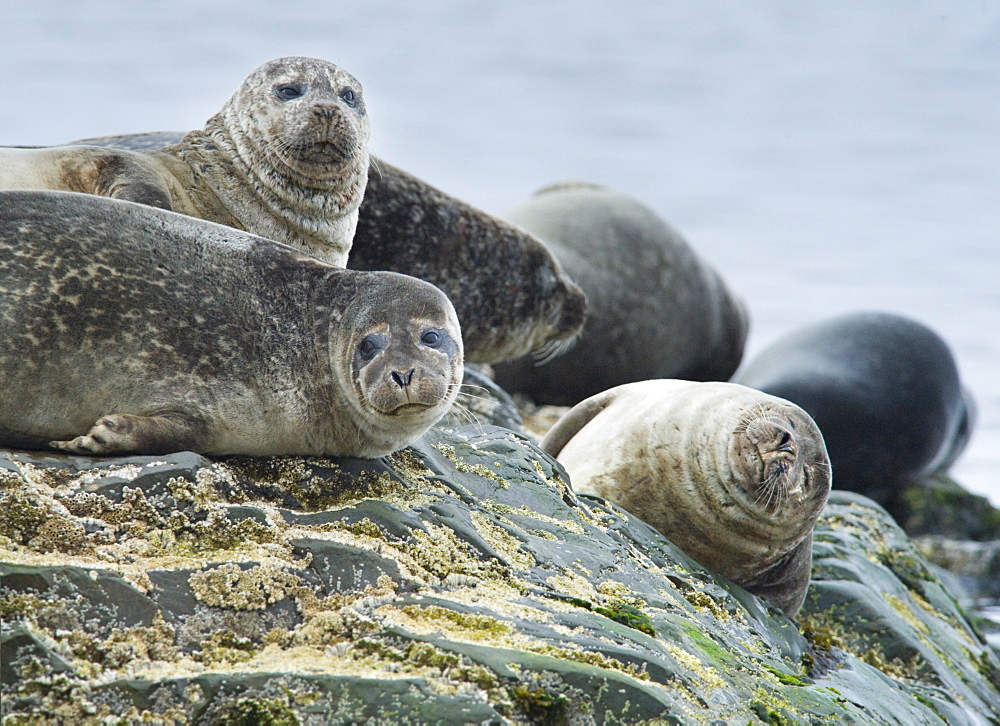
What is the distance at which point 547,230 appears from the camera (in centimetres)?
1057

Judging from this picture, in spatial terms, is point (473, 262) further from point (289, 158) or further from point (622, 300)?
point (622, 300)

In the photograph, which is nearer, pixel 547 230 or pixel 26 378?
pixel 26 378

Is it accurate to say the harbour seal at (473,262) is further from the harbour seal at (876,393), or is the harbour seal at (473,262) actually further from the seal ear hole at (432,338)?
the seal ear hole at (432,338)

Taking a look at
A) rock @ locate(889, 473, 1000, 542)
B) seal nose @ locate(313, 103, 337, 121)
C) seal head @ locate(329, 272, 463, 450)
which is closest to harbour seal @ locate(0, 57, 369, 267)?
seal nose @ locate(313, 103, 337, 121)

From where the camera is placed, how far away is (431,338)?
3305 mm

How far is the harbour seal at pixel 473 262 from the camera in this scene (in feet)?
22.5

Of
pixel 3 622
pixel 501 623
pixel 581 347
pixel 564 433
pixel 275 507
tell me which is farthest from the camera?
pixel 581 347

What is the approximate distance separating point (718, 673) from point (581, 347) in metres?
7.32

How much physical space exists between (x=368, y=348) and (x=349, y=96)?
170cm

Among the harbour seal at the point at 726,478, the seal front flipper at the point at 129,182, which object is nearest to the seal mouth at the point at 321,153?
the seal front flipper at the point at 129,182

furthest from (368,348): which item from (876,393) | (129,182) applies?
(876,393)

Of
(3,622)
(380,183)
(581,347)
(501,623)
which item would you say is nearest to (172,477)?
(3,622)

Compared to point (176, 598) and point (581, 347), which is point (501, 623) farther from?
point (581, 347)

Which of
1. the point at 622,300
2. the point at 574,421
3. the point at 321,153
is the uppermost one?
the point at 321,153
